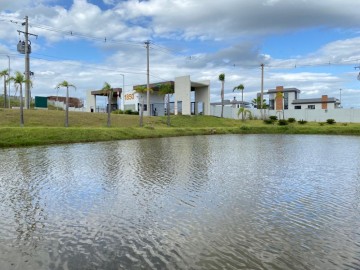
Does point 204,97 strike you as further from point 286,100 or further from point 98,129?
point 286,100

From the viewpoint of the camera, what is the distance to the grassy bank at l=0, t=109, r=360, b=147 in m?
26.5

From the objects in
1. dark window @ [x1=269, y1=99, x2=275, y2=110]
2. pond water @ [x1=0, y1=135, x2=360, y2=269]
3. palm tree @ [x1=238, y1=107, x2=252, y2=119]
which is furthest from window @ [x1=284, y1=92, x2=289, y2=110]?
pond water @ [x1=0, y1=135, x2=360, y2=269]

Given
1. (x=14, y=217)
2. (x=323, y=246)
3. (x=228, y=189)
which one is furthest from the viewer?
(x=228, y=189)

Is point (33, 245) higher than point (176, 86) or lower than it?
lower

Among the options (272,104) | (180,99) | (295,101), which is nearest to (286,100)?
(272,104)

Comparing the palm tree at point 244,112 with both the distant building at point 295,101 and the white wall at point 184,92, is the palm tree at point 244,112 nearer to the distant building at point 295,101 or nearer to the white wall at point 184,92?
the white wall at point 184,92

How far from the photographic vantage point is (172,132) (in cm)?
3850

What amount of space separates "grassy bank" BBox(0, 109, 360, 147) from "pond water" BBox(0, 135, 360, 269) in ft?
47.1

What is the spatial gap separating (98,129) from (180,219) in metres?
26.4

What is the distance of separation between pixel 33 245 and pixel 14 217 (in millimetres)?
1904

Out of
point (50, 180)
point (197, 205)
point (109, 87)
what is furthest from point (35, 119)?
point (197, 205)

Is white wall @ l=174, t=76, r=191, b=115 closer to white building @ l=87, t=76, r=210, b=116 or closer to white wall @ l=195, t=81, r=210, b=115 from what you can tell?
white building @ l=87, t=76, r=210, b=116

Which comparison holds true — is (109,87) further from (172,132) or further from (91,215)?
(91,215)

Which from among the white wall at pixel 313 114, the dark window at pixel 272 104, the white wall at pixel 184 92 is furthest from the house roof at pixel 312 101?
the white wall at pixel 184 92
